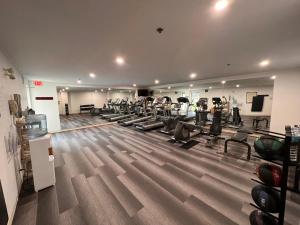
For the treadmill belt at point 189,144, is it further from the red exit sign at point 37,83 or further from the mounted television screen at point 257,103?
the mounted television screen at point 257,103

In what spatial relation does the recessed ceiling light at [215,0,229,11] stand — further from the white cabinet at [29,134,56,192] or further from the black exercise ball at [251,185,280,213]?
the white cabinet at [29,134,56,192]

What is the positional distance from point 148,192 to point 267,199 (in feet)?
5.14

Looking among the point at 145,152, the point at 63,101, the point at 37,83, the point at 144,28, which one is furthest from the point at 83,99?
the point at 144,28

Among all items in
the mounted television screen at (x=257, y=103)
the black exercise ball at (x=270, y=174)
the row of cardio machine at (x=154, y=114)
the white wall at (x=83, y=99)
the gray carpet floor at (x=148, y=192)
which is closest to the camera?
the black exercise ball at (x=270, y=174)

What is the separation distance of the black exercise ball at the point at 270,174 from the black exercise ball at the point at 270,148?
Result: 0.11 meters

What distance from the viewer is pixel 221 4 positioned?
4.86ft

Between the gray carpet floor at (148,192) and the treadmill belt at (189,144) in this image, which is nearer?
the gray carpet floor at (148,192)

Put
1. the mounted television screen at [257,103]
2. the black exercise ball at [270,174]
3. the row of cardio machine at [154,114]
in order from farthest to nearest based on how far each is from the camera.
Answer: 1. the mounted television screen at [257,103]
2. the row of cardio machine at [154,114]
3. the black exercise ball at [270,174]

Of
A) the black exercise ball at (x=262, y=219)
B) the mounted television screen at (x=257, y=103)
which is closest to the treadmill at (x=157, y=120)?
the black exercise ball at (x=262, y=219)

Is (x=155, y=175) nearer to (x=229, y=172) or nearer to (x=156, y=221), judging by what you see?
(x=156, y=221)

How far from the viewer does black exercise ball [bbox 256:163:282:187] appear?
126cm

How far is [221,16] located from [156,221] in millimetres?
2811

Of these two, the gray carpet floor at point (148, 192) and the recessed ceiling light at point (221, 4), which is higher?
the recessed ceiling light at point (221, 4)

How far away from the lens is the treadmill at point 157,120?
6.59 metres
